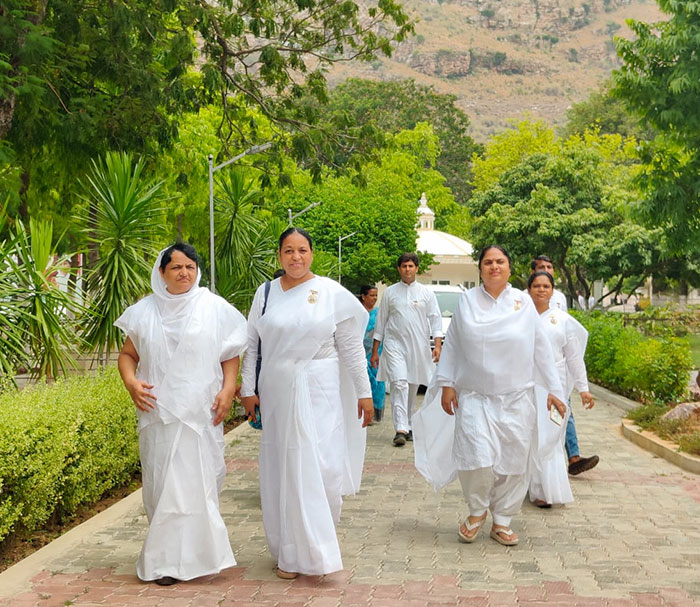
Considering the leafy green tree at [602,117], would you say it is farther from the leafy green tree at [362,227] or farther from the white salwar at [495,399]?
the white salwar at [495,399]

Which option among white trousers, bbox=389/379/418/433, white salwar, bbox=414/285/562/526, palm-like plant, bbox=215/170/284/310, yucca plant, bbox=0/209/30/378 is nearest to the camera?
white salwar, bbox=414/285/562/526

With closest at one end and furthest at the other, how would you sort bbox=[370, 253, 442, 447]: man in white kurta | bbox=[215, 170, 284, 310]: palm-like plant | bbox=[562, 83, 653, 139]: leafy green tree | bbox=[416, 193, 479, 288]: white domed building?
bbox=[370, 253, 442, 447]: man in white kurta
bbox=[215, 170, 284, 310]: palm-like plant
bbox=[416, 193, 479, 288]: white domed building
bbox=[562, 83, 653, 139]: leafy green tree

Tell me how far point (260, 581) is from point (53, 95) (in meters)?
9.66

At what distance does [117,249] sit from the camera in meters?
11.9

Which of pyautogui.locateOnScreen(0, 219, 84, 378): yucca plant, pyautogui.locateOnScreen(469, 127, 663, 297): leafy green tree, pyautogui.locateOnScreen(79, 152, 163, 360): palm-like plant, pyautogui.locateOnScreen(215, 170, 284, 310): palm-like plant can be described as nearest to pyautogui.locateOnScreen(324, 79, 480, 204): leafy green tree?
pyautogui.locateOnScreen(469, 127, 663, 297): leafy green tree

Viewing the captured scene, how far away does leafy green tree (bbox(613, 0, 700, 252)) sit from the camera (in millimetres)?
20594

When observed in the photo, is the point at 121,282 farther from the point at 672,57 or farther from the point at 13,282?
the point at 672,57

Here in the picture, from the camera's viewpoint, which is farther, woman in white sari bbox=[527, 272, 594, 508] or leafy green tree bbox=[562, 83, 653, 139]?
leafy green tree bbox=[562, 83, 653, 139]

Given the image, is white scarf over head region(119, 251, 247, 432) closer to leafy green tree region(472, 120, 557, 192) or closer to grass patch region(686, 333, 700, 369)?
grass patch region(686, 333, 700, 369)

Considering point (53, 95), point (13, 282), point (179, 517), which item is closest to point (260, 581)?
point (179, 517)

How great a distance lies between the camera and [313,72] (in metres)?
17.2

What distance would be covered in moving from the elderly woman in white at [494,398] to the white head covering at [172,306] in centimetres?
203

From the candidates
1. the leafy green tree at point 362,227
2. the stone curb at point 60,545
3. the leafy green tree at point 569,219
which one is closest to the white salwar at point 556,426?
the stone curb at point 60,545

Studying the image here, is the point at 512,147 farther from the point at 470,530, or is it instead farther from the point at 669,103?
the point at 470,530
